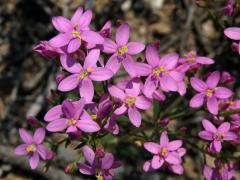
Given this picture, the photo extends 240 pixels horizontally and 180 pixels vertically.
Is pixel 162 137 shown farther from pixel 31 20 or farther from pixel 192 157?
pixel 31 20

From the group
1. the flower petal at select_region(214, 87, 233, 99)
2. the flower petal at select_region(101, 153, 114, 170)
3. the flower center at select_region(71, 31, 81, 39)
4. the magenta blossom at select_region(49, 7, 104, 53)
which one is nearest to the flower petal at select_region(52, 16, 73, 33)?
the magenta blossom at select_region(49, 7, 104, 53)

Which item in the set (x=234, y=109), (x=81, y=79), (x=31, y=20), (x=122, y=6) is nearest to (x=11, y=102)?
(x=31, y=20)

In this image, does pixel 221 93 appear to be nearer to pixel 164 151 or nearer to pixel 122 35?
pixel 164 151

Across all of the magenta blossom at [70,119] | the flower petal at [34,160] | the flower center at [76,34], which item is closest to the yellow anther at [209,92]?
the magenta blossom at [70,119]

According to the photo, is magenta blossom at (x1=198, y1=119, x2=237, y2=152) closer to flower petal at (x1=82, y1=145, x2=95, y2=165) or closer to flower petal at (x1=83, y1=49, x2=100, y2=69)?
flower petal at (x1=82, y1=145, x2=95, y2=165)

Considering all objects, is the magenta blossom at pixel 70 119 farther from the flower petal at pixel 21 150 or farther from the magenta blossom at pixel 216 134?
the magenta blossom at pixel 216 134
